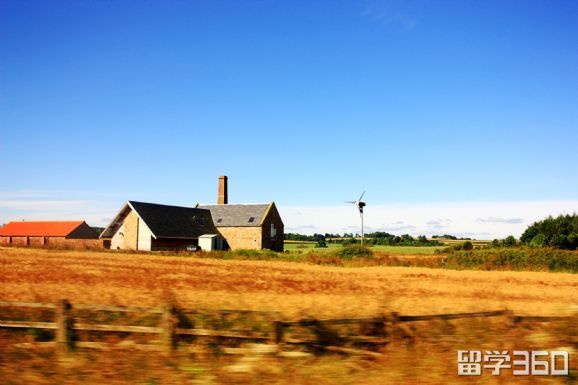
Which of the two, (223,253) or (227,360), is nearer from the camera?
(227,360)

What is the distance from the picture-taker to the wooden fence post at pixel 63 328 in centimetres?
978

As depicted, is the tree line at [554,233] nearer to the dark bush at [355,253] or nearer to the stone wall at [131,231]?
the dark bush at [355,253]

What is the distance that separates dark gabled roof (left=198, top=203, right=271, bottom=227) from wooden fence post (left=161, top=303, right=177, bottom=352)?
57303 millimetres

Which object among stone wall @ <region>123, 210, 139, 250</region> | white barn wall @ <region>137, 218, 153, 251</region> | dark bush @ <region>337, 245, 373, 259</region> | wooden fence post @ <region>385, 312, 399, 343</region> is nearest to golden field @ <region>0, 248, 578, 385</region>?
wooden fence post @ <region>385, 312, 399, 343</region>

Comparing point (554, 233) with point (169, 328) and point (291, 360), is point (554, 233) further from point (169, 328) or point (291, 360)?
point (169, 328)

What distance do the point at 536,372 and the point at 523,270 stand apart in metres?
35.1

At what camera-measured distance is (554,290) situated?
25719 mm

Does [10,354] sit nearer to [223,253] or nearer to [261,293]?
[261,293]

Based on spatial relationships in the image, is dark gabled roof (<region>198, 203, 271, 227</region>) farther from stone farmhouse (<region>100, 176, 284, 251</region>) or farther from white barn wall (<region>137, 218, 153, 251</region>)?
white barn wall (<region>137, 218, 153, 251</region>)

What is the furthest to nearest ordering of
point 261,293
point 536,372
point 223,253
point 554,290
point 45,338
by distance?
1. point 223,253
2. point 554,290
3. point 261,293
4. point 45,338
5. point 536,372

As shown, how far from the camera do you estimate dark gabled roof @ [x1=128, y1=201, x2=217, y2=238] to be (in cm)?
5943

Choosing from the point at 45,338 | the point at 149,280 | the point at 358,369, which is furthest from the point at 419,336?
the point at 149,280

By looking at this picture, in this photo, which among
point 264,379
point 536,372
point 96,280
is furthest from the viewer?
point 96,280

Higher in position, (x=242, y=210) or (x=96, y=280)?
(x=242, y=210)
